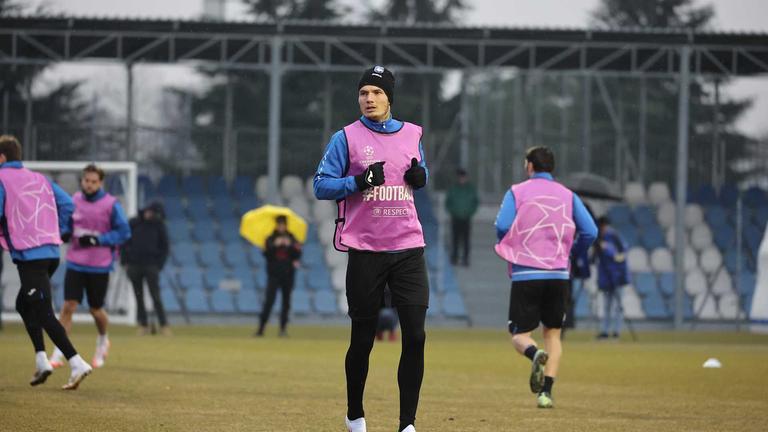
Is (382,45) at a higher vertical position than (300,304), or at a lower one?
higher

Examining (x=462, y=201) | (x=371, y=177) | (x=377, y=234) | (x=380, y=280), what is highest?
(x=371, y=177)

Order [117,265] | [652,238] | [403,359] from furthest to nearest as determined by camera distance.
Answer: [652,238] < [117,265] < [403,359]

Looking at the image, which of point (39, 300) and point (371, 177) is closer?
point (371, 177)

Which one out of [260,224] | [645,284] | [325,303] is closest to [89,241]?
[260,224]

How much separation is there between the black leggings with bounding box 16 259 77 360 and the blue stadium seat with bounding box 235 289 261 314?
1971cm

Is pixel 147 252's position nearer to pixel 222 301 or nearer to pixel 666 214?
pixel 222 301

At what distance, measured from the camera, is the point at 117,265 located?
29.1 metres

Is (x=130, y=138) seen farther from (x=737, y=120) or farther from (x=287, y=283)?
(x=737, y=120)

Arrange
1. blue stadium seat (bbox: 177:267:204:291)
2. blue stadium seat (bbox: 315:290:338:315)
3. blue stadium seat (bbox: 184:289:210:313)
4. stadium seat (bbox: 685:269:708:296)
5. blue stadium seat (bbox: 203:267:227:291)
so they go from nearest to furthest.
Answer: blue stadium seat (bbox: 184:289:210:313) → blue stadium seat (bbox: 315:290:338:315) → blue stadium seat (bbox: 177:267:204:291) → blue stadium seat (bbox: 203:267:227:291) → stadium seat (bbox: 685:269:708:296)

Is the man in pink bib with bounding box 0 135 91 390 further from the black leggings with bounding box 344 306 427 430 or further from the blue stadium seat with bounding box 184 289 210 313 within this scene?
the blue stadium seat with bounding box 184 289 210 313

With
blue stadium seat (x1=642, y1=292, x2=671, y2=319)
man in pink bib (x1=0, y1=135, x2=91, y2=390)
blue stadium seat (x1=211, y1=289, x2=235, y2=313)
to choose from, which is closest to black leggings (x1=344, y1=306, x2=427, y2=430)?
man in pink bib (x1=0, y1=135, x2=91, y2=390)

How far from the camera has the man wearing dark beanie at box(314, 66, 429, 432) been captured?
8.65 metres

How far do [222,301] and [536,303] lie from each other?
A: 20736 mm

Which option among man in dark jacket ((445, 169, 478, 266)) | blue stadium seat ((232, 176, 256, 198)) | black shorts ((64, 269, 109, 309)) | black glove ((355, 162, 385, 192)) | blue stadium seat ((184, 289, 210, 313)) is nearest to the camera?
black glove ((355, 162, 385, 192))
